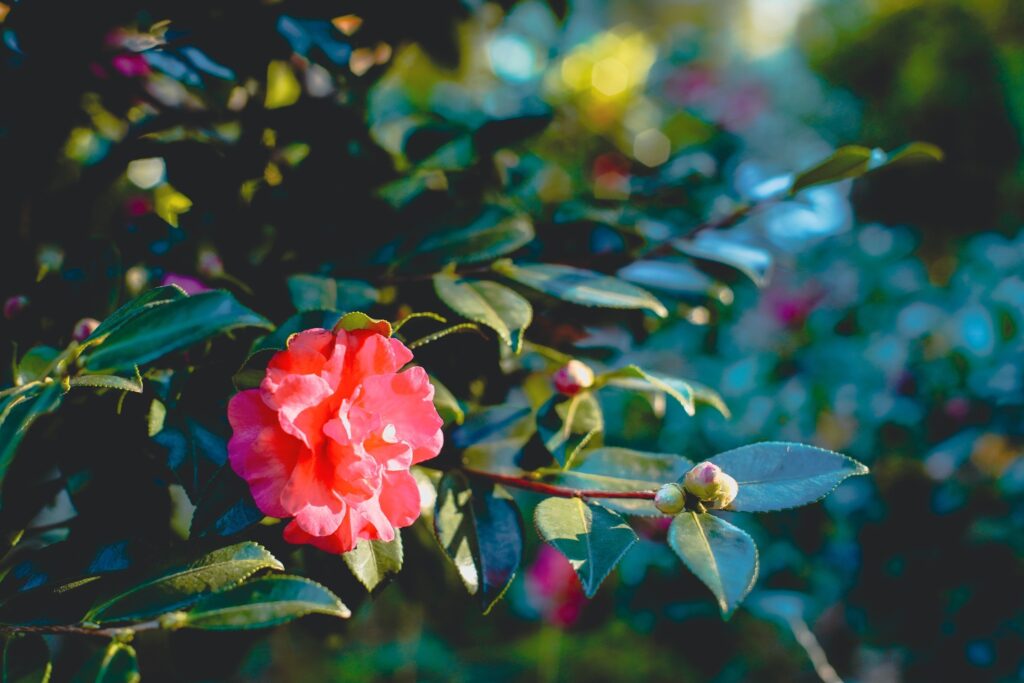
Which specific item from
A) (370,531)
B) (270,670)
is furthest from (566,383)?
(270,670)

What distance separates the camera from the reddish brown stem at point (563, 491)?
0.56 metres

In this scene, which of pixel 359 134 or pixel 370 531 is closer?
pixel 370 531

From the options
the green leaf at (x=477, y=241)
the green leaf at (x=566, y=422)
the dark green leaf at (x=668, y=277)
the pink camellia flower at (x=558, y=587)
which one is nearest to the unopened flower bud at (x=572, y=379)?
the green leaf at (x=566, y=422)

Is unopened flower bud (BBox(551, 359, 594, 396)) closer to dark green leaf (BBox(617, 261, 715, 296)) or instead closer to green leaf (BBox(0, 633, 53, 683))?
dark green leaf (BBox(617, 261, 715, 296))

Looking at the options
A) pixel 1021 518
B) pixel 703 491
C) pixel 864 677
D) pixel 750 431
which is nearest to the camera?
pixel 703 491

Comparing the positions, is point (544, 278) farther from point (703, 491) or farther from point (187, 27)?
point (187, 27)

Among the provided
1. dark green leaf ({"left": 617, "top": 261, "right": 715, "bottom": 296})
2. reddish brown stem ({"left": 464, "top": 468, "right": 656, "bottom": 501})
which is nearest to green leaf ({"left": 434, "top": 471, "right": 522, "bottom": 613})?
reddish brown stem ({"left": 464, "top": 468, "right": 656, "bottom": 501})

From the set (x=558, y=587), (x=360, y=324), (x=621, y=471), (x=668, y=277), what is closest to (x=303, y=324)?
(x=360, y=324)

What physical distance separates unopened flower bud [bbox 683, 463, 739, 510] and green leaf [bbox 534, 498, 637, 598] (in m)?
0.05

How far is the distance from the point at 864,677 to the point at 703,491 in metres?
1.93

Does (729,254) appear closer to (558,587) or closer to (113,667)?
(113,667)

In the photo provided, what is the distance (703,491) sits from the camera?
1.70ft

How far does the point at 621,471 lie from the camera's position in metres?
0.62

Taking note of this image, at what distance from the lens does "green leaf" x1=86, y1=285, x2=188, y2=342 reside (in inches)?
19.7
